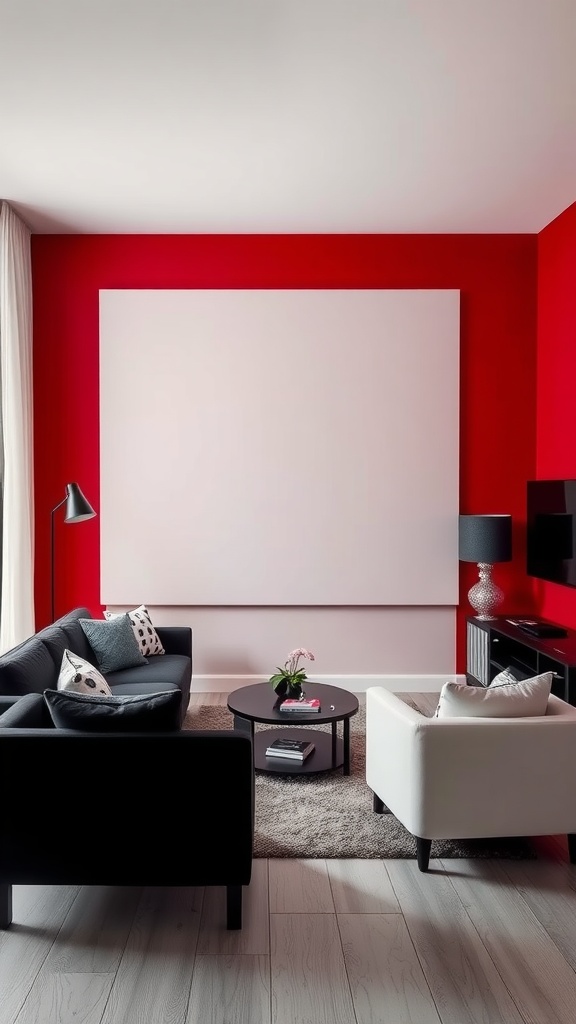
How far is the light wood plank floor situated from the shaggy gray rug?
88mm

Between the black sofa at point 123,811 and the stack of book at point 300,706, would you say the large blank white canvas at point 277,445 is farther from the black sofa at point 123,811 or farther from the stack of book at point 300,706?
the black sofa at point 123,811

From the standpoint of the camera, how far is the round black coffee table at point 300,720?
149 inches

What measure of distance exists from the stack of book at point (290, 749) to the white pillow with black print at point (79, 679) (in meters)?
1.08

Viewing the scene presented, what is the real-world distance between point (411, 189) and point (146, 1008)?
460 centimetres

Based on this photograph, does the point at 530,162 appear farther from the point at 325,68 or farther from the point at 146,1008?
the point at 146,1008

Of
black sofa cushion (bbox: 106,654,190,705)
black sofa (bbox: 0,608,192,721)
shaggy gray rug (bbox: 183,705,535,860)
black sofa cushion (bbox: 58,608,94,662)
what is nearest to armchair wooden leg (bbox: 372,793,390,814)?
shaggy gray rug (bbox: 183,705,535,860)

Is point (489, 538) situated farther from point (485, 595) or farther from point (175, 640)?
point (175, 640)

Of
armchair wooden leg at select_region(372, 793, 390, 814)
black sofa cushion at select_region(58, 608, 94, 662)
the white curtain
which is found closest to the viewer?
armchair wooden leg at select_region(372, 793, 390, 814)

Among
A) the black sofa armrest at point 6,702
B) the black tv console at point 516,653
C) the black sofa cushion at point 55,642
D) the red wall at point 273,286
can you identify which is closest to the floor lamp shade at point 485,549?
the black tv console at point 516,653

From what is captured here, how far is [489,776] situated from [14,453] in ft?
12.5

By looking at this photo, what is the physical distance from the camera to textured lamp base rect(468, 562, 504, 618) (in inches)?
215

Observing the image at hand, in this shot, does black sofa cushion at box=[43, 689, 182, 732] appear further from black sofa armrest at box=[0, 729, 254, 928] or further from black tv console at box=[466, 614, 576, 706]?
black tv console at box=[466, 614, 576, 706]

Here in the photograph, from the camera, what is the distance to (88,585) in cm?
575

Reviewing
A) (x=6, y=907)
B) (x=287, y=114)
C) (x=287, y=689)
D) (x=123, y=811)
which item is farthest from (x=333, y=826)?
(x=287, y=114)
